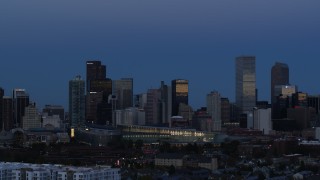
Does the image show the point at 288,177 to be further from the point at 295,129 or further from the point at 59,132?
the point at 295,129

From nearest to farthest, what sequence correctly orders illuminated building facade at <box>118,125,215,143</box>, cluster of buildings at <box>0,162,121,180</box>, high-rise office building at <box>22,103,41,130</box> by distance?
cluster of buildings at <box>0,162,121,180</box> < illuminated building facade at <box>118,125,215,143</box> < high-rise office building at <box>22,103,41,130</box>

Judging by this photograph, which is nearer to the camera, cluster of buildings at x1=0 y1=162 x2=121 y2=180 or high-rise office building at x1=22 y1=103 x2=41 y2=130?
cluster of buildings at x1=0 y1=162 x2=121 y2=180

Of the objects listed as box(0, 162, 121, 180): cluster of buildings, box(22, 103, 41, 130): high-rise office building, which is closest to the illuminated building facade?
box(22, 103, 41, 130): high-rise office building

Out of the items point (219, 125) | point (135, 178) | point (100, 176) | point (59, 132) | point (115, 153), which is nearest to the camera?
point (100, 176)

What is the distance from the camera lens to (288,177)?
30922 mm

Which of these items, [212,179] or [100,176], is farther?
[212,179]

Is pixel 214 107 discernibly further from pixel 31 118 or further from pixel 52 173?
pixel 52 173

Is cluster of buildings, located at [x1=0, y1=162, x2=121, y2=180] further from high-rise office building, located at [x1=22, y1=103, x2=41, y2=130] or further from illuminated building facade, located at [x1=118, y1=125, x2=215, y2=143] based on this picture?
high-rise office building, located at [x1=22, y1=103, x2=41, y2=130]

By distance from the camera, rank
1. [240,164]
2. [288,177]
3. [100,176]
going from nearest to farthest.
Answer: [100,176]
[288,177]
[240,164]

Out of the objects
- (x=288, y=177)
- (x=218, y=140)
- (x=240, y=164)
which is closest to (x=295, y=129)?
(x=218, y=140)

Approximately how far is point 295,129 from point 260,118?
288 cm

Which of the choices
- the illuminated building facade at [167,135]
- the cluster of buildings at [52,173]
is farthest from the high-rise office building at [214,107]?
the cluster of buildings at [52,173]

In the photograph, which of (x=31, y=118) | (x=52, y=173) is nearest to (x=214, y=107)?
(x=31, y=118)

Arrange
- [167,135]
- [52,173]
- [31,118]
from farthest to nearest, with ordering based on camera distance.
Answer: [31,118]
[167,135]
[52,173]
